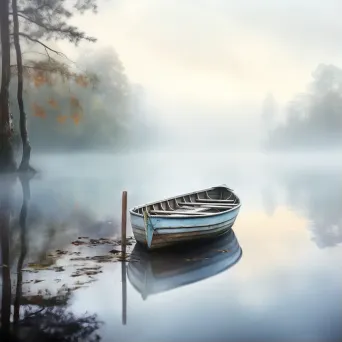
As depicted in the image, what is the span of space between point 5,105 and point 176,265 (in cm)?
1503

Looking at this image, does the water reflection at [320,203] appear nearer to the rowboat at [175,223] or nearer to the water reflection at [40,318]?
the rowboat at [175,223]

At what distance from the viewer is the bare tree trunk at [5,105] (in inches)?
800

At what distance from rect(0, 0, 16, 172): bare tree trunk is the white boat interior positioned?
1067 cm

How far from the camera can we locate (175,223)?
350 inches

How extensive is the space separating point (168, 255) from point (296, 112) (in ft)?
191

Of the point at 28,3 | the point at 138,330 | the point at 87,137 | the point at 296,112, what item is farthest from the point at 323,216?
the point at 296,112

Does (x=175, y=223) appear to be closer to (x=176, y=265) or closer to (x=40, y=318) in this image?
(x=176, y=265)

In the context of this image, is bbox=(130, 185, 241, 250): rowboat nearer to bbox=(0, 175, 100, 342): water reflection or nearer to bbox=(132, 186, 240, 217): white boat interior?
bbox=(132, 186, 240, 217): white boat interior

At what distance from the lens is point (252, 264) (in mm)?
8852

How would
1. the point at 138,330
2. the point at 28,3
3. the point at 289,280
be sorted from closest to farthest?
the point at 138,330 → the point at 289,280 → the point at 28,3

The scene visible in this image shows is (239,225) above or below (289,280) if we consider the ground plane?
above

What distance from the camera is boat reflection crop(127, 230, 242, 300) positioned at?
754 cm

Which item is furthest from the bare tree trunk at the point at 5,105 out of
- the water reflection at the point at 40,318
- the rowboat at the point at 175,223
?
the water reflection at the point at 40,318

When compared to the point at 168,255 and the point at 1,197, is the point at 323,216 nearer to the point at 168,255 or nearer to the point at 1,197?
the point at 168,255
